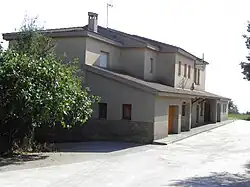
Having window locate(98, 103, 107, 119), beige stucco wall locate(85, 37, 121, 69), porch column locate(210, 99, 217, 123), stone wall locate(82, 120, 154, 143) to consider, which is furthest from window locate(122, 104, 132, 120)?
porch column locate(210, 99, 217, 123)

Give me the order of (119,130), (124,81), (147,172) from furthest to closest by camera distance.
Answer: (119,130), (124,81), (147,172)

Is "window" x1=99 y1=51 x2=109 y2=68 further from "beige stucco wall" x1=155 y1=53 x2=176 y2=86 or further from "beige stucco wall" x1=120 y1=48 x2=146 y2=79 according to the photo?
"beige stucco wall" x1=155 y1=53 x2=176 y2=86

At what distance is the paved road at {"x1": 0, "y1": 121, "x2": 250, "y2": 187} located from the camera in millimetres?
11211

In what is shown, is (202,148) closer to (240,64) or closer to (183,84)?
(240,64)

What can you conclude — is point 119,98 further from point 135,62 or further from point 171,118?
point 171,118

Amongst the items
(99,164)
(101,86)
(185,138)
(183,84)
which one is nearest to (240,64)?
(99,164)

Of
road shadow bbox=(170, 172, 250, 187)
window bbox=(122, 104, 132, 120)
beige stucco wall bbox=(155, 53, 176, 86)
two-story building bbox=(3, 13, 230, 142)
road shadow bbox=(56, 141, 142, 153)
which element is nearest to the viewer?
road shadow bbox=(170, 172, 250, 187)

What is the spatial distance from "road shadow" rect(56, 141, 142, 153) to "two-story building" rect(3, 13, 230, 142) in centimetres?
149

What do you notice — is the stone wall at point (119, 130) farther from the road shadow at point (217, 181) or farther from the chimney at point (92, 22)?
the road shadow at point (217, 181)

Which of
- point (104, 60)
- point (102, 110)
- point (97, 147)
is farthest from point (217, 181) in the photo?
point (104, 60)

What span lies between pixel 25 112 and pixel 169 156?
21.7 feet

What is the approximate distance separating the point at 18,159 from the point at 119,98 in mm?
9447

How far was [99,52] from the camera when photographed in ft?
84.4

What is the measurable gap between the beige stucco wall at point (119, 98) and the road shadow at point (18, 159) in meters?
7.95
